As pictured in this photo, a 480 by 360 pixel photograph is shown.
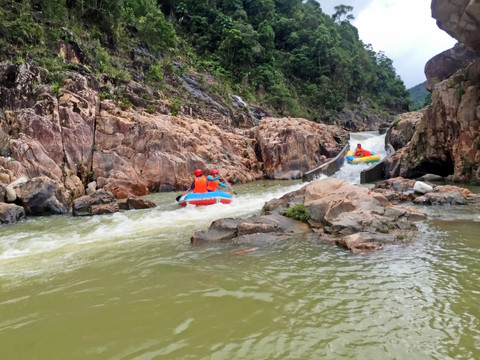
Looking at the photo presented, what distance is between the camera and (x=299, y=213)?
26.1ft

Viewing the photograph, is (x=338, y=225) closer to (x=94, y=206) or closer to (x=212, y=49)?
(x=94, y=206)

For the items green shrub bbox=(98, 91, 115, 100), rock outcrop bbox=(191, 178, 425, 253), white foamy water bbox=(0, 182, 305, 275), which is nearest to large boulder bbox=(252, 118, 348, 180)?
green shrub bbox=(98, 91, 115, 100)

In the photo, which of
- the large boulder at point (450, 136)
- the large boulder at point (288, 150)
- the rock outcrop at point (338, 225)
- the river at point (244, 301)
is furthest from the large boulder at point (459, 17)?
the large boulder at point (288, 150)

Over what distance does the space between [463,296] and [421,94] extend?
464 ft

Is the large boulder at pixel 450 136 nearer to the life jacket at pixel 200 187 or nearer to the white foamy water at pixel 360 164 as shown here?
the white foamy water at pixel 360 164

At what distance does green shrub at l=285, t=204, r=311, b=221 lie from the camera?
7809 millimetres

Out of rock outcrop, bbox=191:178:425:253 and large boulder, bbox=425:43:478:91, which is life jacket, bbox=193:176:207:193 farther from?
large boulder, bbox=425:43:478:91

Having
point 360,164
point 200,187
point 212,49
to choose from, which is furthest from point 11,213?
point 212,49

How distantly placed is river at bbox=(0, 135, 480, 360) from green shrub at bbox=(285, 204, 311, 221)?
1340 mm

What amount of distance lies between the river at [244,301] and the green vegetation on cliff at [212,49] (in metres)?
15.1

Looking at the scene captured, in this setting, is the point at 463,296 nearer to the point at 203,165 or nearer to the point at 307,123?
the point at 203,165

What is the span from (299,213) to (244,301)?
439 cm

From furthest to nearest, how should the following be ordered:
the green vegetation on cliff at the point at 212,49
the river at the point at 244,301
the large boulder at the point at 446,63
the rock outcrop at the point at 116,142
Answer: the large boulder at the point at 446,63
the green vegetation on cliff at the point at 212,49
the rock outcrop at the point at 116,142
the river at the point at 244,301

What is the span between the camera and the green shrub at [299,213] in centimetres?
781
